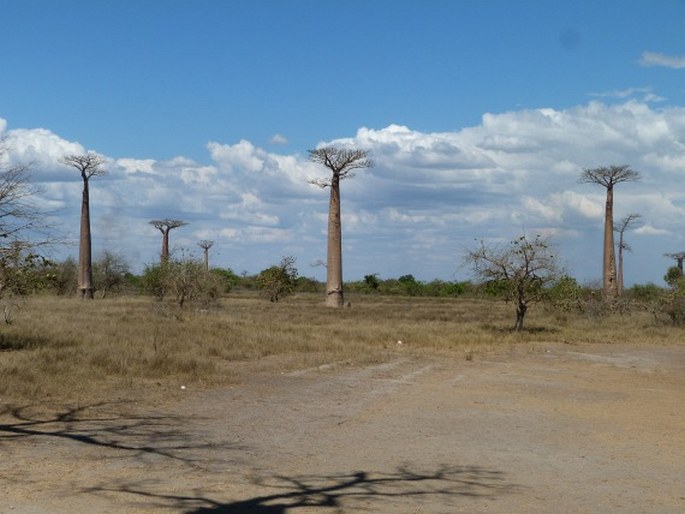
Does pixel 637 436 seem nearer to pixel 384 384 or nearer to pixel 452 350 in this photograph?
pixel 384 384

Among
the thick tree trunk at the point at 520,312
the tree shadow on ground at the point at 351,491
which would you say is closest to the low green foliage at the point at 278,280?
the thick tree trunk at the point at 520,312

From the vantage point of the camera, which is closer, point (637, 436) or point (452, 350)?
point (637, 436)

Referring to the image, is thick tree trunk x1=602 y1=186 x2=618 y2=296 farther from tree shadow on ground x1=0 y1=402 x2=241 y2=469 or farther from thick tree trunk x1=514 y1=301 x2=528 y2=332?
tree shadow on ground x1=0 y1=402 x2=241 y2=469

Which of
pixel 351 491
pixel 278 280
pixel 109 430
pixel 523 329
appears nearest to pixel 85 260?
pixel 278 280

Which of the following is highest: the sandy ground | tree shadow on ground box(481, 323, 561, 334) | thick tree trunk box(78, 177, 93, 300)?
thick tree trunk box(78, 177, 93, 300)

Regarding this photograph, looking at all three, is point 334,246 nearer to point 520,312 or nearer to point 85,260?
point 85,260

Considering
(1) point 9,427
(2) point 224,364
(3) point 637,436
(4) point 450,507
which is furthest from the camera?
(2) point 224,364

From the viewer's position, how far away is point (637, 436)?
10203 millimetres

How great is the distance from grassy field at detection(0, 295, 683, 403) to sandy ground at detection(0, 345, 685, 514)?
1243 mm

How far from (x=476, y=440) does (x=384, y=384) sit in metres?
5.03

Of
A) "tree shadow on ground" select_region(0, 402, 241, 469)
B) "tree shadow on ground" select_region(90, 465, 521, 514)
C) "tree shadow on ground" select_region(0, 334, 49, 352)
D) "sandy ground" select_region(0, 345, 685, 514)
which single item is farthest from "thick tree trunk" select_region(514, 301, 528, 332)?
"tree shadow on ground" select_region(90, 465, 521, 514)

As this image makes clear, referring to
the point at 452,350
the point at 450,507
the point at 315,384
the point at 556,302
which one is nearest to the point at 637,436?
the point at 450,507

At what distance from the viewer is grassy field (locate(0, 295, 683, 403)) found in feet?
42.7

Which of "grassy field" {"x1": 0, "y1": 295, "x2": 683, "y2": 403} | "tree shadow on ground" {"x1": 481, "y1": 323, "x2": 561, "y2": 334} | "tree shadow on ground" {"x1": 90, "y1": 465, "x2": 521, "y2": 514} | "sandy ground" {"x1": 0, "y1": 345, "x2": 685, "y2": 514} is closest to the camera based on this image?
"tree shadow on ground" {"x1": 90, "y1": 465, "x2": 521, "y2": 514}
